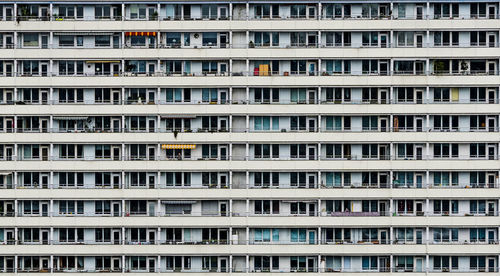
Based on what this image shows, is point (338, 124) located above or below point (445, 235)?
above

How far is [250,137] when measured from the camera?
69.3 m

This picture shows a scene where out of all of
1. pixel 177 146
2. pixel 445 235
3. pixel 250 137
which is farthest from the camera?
pixel 445 235

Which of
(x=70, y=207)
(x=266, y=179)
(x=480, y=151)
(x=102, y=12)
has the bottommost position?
(x=70, y=207)

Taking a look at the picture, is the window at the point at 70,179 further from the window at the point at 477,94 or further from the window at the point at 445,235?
the window at the point at 477,94

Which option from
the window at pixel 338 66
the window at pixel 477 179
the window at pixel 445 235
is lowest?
the window at pixel 445 235

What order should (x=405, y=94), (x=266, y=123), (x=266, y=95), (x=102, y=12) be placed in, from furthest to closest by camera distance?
1. (x=102, y=12)
2. (x=266, y=95)
3. (x=266, y=123)
4. (x=405, y=94)

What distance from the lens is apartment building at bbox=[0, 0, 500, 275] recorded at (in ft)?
227

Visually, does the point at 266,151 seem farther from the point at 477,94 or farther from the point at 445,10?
the point at 445,10

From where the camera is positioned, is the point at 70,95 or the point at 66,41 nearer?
the point at 70,95

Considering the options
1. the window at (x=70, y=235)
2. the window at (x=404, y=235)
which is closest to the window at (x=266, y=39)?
the window at (x=404, y=235)

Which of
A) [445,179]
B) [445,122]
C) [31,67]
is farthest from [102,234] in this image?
[445,122]

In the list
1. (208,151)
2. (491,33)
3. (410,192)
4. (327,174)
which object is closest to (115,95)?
(208,151)

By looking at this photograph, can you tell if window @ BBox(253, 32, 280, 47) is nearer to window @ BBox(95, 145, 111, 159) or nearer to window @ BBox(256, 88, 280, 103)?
window @ BBox(256, 88, 280, 103)

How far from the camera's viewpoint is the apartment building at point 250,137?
69.2 meters
